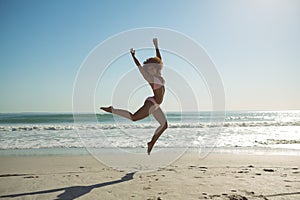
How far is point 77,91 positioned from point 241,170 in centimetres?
437

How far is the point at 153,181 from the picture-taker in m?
5.94

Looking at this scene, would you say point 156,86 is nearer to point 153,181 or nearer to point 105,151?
point 153,181

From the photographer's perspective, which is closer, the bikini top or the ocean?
the bikini top

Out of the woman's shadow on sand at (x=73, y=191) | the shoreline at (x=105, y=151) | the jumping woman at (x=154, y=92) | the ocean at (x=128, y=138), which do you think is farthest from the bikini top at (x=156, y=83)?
the shoreline at (x=105, y=151)

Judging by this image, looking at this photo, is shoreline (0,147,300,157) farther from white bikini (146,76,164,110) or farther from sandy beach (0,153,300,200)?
white bikini (146,76,164,110)

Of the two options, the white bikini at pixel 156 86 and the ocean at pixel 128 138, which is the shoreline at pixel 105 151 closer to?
the ocean at pixel 128 138

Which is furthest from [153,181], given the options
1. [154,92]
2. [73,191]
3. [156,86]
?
[156,86]

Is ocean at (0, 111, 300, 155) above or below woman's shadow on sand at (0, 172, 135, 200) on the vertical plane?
below

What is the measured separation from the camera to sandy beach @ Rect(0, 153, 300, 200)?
4.96 metres

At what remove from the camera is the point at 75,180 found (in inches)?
238

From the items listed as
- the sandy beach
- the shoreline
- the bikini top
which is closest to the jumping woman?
the bikini top

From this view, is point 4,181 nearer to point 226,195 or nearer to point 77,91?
point 77,91

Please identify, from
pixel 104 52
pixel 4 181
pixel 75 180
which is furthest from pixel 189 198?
pixel 4 181

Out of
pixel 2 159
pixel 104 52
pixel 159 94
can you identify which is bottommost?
pixel 2 159
